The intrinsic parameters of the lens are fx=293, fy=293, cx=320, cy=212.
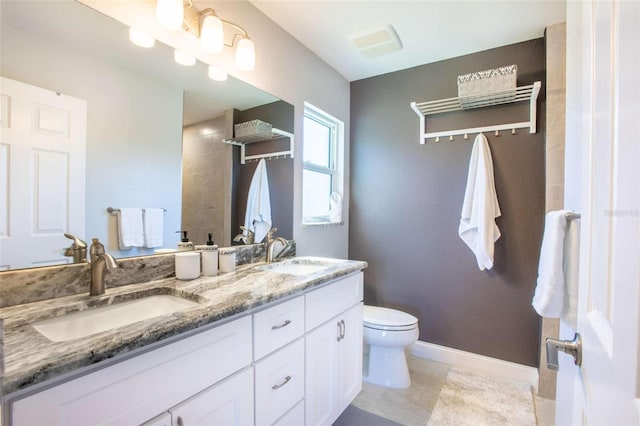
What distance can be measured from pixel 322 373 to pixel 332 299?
36 centimetres

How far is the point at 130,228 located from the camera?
1.23 meters

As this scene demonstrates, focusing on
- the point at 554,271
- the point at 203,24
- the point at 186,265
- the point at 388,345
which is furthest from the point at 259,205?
the point at 554,271

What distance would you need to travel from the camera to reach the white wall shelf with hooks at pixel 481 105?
1.96 metres

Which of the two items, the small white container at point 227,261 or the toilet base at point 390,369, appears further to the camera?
the toilet base at point 390,369

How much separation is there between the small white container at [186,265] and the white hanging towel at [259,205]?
20.8 inches

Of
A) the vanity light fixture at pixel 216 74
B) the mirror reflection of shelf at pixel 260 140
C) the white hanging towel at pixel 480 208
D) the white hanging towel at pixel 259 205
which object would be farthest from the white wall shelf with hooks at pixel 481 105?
the vanity light fixture at pixel 216 74

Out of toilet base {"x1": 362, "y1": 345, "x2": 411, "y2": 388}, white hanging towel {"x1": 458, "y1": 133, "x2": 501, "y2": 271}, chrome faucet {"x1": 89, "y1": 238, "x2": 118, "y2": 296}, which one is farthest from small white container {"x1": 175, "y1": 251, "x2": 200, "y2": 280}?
white hanging towel {"x1": 458, "y1": 133, "x2": 501, "y2": 271}

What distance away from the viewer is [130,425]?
72 cm

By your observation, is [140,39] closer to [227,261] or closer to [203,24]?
[203,24]

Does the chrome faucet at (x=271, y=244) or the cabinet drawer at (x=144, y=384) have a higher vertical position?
the chrome faucet at (x=271, y=244)

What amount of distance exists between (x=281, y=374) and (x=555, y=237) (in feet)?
3.52

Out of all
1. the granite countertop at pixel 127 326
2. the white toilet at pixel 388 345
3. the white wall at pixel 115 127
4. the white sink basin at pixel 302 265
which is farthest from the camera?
the white toilet at pixel 388 345

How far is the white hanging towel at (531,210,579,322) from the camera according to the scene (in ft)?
2.71

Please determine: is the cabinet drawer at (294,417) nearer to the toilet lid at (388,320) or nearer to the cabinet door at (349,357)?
the cabinet door at (349,357)
